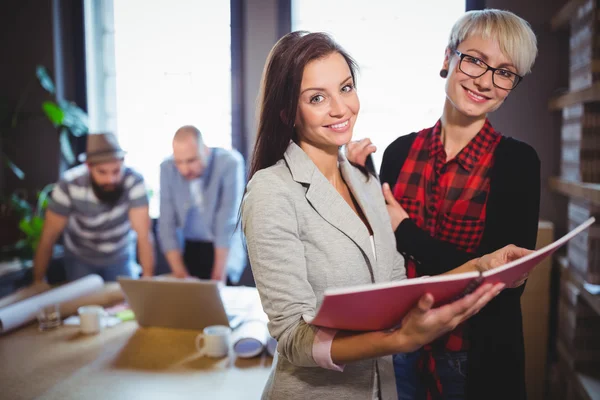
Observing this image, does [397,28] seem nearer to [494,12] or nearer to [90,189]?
[494,12]

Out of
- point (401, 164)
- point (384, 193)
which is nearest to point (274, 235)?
point (384, 193)

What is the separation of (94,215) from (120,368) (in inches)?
60.7

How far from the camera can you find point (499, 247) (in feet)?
4.33

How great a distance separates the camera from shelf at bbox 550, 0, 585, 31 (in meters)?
2.38

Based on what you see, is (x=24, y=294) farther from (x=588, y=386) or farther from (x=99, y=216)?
(x=588, y=386)

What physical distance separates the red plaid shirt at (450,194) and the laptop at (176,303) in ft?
2.28

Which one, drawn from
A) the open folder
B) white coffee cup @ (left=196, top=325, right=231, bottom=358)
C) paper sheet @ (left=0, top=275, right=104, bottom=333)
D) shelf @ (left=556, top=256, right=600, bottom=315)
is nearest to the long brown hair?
the open folder

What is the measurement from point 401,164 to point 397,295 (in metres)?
0.77

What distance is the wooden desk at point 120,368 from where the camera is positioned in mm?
1447

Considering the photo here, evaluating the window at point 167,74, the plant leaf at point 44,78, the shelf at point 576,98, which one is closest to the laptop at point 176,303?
the shelf at point 576,98

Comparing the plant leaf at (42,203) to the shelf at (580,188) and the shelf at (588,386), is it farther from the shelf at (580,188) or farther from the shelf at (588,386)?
the shelf at (588,386)

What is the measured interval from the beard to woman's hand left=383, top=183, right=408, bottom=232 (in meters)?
1.91

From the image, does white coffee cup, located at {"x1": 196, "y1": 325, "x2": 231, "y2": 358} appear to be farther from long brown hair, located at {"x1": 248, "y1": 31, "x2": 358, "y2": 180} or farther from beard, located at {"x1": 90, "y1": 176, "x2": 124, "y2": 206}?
beard, located at {"x1": 90, "y1": 176, "x2": 124, "y2": 206}

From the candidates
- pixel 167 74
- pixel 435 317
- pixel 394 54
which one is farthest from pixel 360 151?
pixel 167 74
